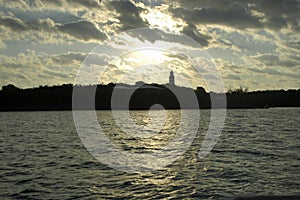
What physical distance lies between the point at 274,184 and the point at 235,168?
228 inches

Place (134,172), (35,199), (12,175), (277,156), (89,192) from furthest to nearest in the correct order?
(277,156) < (134,172) < (12,175) < (89,192) < (35,199)

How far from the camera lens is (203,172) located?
1059 inches

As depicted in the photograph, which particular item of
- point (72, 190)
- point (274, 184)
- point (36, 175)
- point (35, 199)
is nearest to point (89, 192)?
point (72, 190)

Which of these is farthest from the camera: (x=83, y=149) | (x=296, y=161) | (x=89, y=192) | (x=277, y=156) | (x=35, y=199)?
(x=83, y=149)

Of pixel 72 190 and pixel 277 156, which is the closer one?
pixel 72 190

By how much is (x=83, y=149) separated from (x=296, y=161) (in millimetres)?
23028

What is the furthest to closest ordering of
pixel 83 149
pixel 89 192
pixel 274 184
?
1. pixel 83 149
2. pixel 274 184
3. pixel 89 192

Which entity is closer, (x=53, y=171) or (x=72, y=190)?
A: (x=72, y=190)

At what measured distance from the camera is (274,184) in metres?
22.5

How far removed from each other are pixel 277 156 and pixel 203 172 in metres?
11.5

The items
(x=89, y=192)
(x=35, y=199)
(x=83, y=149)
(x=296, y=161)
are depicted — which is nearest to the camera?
(x=35, y=199)

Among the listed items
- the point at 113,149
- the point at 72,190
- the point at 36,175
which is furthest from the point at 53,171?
the point at 113,149

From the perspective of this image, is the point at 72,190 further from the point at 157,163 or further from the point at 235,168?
the point at 235,168

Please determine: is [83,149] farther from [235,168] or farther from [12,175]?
[235,168]
